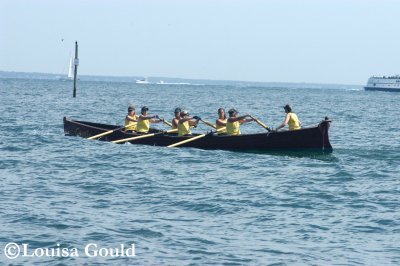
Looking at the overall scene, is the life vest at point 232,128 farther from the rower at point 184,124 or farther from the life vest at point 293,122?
the life vest at point 293,122

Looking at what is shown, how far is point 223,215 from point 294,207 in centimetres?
183

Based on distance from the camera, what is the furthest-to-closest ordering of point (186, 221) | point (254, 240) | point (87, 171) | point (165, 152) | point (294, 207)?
point (165, 152) → point (87, 171) → point (294, 207) → point (186, 221) → point (254, 240)

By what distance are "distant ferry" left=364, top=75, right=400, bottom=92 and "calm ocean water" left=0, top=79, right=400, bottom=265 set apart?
138 m

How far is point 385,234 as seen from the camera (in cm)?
1405

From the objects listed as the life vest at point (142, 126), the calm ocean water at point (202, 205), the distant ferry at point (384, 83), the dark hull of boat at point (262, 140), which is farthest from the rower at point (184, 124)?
the distant ferry at point (384, 83)

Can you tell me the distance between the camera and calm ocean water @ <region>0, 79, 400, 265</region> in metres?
12.9

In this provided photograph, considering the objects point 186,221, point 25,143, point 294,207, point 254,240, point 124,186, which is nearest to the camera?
point 254,240

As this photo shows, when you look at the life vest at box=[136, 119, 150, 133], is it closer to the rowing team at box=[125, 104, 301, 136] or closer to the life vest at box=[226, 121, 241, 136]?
the rowing team at box=[125, 104, 301, 136]

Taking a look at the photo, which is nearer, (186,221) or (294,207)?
(186,221)

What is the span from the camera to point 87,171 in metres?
21.4

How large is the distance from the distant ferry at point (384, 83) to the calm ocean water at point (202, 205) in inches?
5424

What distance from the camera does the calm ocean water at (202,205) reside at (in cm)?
1287

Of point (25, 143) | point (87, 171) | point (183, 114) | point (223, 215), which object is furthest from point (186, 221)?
point (25, 143)

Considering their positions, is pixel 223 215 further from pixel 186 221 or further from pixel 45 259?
pixel 45 259
